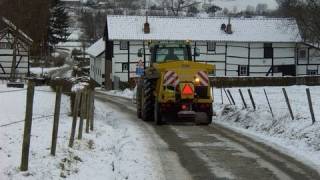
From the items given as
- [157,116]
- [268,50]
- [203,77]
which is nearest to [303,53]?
[268,50]

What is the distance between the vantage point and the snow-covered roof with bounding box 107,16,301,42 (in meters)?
60.0

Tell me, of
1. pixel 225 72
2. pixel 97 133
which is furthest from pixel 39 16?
pixel 97 133

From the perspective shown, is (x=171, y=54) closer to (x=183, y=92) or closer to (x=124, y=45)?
(x=183, y=92)

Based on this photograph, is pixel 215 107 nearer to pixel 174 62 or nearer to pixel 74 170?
pixel 174 62

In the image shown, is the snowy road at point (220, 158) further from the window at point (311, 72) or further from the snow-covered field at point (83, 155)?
the window at point (311, 72)

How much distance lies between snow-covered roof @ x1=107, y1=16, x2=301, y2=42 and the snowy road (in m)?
42.9

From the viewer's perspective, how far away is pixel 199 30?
6125cm

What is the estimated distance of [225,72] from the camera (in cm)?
6175

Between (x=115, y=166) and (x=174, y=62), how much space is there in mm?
9445

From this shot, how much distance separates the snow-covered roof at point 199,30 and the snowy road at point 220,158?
1687 inches

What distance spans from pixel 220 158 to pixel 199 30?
49.2 meters

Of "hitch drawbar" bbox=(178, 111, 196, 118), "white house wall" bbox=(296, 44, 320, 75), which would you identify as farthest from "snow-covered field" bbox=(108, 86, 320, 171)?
"white house wall" bbox=(296, 44, 320, 75)

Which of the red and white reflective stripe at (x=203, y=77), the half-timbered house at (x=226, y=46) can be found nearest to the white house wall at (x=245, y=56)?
the half-timbered house at (x=226, y=46)

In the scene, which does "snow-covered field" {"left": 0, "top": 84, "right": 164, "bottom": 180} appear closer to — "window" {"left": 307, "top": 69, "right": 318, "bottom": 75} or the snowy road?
the snowy road
